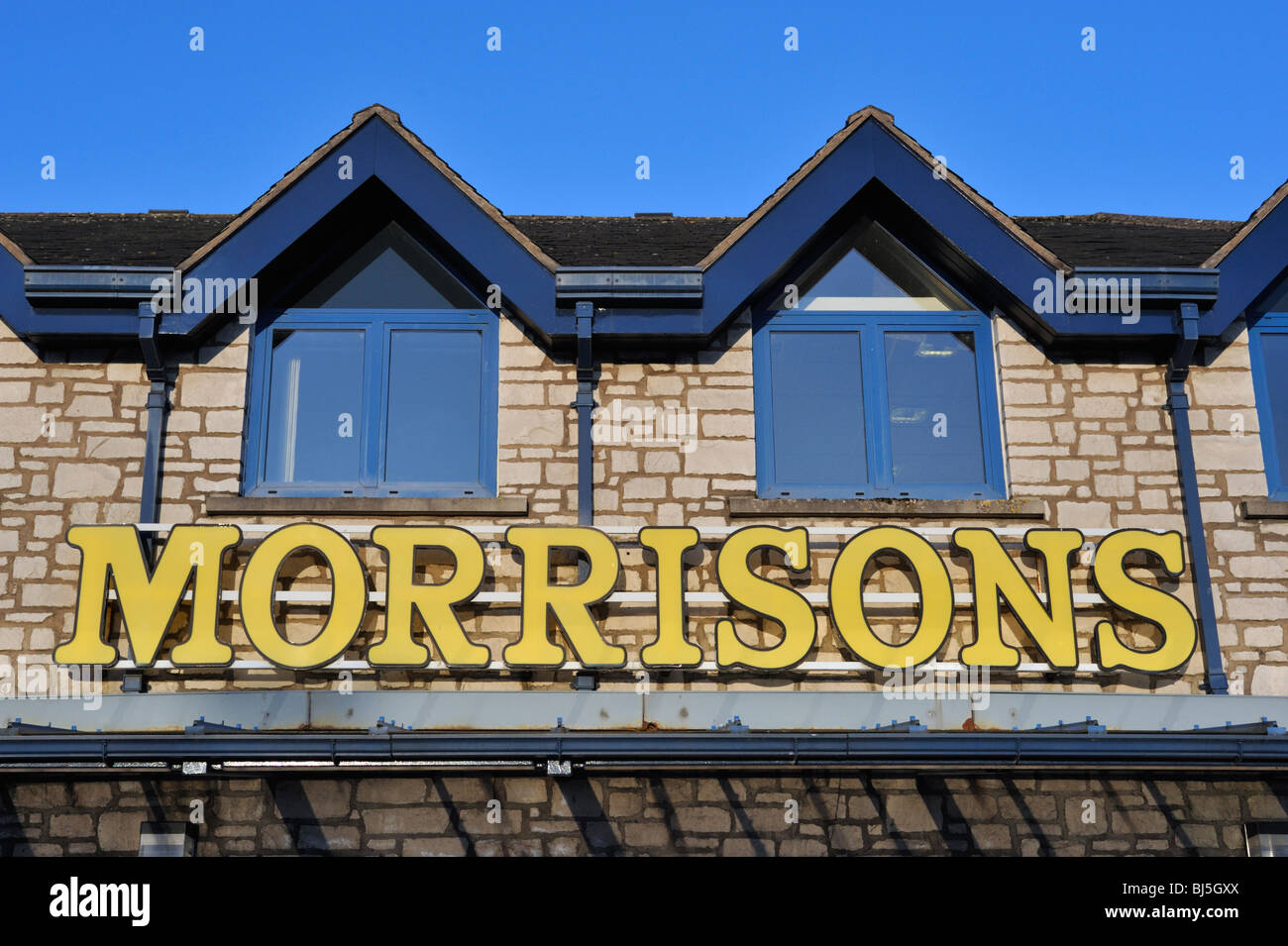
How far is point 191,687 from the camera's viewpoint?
828 centimetres

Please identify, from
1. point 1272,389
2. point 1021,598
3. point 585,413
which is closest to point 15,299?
point 585,413

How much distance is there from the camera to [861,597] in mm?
8461

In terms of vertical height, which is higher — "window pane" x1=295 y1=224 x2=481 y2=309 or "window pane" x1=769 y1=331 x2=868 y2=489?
"window pane" x1=295 y1=224 x2=481 y2=309

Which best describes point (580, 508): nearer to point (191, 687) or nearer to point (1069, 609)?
point (191, 687)

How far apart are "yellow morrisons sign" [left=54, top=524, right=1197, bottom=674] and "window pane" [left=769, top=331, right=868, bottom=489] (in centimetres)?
73

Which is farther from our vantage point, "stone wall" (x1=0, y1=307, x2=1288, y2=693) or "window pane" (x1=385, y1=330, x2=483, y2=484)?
"window pane" (x1=385, y1=330, x2=483, y2=484)

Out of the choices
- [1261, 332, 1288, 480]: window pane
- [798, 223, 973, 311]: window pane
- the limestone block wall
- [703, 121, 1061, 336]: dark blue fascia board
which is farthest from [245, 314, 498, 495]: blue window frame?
[1261, 332, 1288, 480]: window pane

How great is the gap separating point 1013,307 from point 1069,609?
2.42 m

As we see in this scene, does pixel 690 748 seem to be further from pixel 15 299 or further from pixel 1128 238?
pixel 1128 238

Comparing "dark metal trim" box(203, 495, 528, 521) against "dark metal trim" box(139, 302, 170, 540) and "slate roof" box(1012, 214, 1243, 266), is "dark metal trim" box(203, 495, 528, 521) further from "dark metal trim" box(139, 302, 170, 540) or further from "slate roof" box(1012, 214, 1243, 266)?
"slate roof" box(1012, 214, 1243, 266)

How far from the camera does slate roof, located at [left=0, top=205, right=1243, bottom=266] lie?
32.6ft

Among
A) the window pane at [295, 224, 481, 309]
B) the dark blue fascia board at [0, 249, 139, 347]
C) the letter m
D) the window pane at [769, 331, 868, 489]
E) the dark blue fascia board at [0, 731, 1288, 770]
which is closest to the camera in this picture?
the dark blue fascia board at [0, 731, 1288, 770]

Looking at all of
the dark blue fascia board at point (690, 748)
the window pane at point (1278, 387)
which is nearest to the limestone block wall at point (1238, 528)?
the window pane at point (1278, 387)
